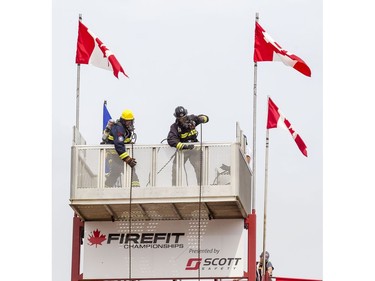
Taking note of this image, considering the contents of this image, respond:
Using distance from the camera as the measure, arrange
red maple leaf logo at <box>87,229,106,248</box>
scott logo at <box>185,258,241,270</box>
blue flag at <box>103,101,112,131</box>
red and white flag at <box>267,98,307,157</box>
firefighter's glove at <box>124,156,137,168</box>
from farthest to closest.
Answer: blue flag at <box>103,101,112,131</box>
red and white flag at <box>267,98,307,157</box>
red maple leaf logo at <box>87,229,106,248</box>
scott logo at <box>185,258,241,270</box>
firefighter's glove at <box>124,156,137,168</box>

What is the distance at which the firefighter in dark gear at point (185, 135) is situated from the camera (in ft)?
195

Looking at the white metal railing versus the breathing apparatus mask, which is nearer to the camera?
the white metal railing

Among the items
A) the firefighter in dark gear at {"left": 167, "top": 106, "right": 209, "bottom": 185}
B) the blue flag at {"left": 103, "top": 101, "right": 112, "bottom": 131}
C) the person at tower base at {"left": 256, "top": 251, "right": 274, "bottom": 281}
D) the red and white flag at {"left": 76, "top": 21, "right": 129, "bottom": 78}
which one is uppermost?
the red and white flag at {"left": 76, "top": 21, "right": 129, "bottom": 78}

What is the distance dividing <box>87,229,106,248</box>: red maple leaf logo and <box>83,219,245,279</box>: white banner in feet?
0.81

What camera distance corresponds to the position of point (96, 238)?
62.1 metres

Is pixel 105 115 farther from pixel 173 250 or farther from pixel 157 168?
pixel 157 168

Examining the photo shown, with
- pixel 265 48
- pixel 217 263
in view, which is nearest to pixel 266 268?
pixel 217 263

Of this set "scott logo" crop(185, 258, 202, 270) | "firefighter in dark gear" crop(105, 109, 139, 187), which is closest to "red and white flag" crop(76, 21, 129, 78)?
"firefighter in dark gear" crop(105, 109, 139, 187)

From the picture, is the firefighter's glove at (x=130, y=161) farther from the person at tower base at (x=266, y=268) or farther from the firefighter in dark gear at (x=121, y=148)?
the person at tower base at (x=266, y=268)

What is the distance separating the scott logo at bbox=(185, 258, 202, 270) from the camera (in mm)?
61625

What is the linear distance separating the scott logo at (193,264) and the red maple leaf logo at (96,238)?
249cm

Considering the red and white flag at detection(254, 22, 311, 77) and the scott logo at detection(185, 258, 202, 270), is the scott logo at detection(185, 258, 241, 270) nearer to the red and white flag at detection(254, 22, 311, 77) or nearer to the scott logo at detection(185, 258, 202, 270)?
the scott logo at detection(185, 258, 202, 270)

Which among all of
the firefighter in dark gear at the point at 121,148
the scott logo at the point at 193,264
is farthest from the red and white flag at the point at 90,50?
the scott logo at the point at 193,264

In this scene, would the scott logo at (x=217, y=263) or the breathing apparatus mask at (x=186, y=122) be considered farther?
the scott logo at (x=217, y=263)
